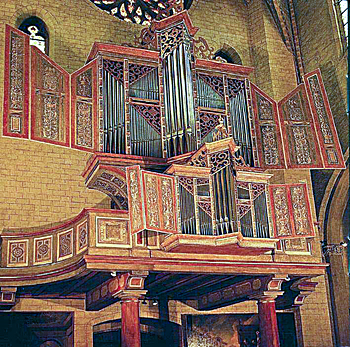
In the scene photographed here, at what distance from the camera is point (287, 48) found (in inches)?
834

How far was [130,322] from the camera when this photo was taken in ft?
43.8

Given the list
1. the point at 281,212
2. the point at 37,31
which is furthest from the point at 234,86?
the point at 37,31

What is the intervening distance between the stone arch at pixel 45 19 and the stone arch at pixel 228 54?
18.3ft

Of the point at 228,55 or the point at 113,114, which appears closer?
the point at 113,114

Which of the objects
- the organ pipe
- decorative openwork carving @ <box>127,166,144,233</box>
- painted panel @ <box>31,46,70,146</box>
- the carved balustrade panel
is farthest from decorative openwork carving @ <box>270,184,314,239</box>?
painted panel @ <box>31,46,70,146</box>

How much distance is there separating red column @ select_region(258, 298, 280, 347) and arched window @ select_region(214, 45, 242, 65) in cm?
918

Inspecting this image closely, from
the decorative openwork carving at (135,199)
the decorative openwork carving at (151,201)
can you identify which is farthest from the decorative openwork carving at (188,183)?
the decorative openwork carving at (135,199)

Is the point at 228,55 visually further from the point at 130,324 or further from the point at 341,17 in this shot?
the point at 130,324

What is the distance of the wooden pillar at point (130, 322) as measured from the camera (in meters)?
13.1

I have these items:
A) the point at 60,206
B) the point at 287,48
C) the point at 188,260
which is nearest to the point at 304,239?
the point at 188,260

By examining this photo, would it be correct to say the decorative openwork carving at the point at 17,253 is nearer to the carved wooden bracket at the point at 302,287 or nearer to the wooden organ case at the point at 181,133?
the wooden organ case at the point at 181,133

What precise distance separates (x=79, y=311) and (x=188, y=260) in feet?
13.9

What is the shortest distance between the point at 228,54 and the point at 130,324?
1135 cm

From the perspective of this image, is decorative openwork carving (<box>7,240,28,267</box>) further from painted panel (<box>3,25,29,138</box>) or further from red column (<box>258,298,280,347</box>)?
red column (<box>258,298,280,347</box>)
